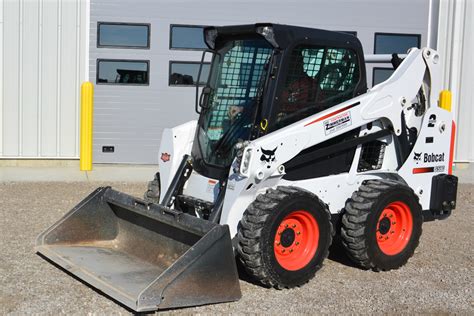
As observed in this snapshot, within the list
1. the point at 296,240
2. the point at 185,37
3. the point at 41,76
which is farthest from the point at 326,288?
the point at 41,76

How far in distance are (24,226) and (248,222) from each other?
3664mm

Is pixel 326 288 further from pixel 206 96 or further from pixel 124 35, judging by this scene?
pixel 124 35

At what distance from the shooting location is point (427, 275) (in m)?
6.43

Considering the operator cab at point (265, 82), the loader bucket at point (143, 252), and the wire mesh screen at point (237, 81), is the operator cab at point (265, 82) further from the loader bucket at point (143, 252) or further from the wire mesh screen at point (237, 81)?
the loader bucket at point (143, 252)

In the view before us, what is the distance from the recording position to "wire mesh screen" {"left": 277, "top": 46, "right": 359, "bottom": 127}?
19.7 feet

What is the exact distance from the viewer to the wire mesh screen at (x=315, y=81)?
601 centimetres

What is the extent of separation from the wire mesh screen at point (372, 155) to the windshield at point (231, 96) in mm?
1354

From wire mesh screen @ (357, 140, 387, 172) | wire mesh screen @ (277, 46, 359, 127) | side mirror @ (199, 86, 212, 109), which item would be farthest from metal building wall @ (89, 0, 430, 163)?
wire mesh screen @ (277, 46, 359, 127)

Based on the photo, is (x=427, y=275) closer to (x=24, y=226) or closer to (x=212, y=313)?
(x=212, y=313)

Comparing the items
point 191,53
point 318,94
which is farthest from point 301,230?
point 191,53

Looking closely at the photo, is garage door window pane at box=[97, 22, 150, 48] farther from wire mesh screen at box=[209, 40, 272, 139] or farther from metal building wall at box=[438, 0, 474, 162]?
wire mesh screen at box=[209, 40, 272, 139]

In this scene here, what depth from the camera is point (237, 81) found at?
6375 millimetres

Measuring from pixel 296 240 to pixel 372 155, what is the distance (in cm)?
152

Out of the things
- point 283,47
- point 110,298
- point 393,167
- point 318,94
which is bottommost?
point 110,298
